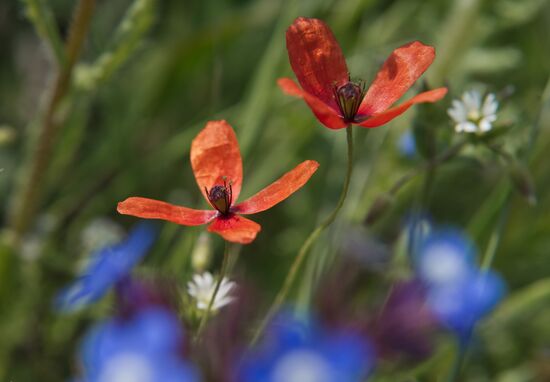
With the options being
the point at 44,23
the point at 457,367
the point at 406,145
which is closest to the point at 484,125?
the point at 457,367

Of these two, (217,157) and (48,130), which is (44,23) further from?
(217,157)

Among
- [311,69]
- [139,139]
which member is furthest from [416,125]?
[139,139]

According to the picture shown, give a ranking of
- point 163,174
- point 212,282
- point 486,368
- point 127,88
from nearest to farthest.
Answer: point 212,282
point 486,368
point 163,174
point 127,88

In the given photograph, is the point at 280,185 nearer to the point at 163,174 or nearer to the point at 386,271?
the point at 386,271

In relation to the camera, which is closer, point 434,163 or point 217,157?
point 217,157

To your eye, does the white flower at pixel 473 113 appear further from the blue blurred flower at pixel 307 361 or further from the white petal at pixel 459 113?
the blue blurred flower at pixel 307 361

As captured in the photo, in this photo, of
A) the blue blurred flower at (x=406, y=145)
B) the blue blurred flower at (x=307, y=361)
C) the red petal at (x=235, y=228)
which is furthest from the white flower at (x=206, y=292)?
the blue blurred flower at (x=406, y=145)
